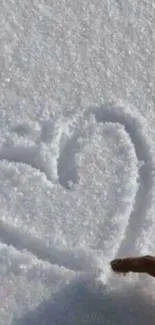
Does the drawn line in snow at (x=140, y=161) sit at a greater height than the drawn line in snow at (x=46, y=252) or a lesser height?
greater

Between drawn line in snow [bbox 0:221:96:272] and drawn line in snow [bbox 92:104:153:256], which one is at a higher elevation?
drawn line in snow [bbox 92:104:153:256]

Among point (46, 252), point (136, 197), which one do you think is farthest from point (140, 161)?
point (46, 252)

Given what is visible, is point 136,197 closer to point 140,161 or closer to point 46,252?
point 140,161

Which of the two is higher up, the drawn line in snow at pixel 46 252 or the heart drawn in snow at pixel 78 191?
the heart drawn in snow at pixel 78 191

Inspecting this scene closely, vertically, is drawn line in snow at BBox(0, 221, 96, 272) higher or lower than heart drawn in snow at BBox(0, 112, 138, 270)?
lower

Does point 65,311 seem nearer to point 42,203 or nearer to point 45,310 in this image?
point 45,310
